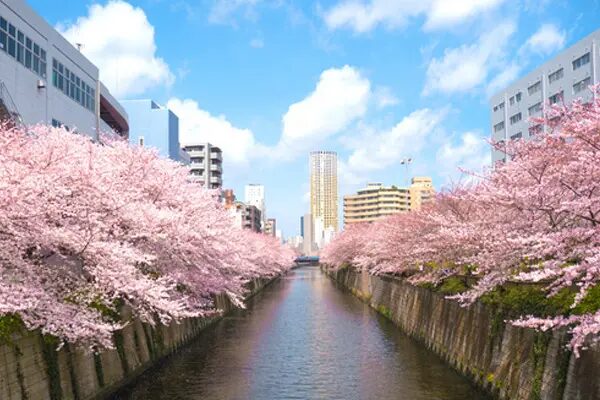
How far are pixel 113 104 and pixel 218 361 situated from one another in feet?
129

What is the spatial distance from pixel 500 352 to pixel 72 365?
1541 centimetres

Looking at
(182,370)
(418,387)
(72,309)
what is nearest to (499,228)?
(418,387)

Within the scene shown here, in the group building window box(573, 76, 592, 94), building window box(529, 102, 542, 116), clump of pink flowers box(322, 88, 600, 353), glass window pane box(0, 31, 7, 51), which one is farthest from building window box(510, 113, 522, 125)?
glass window pane box(0, 31, 7, 51)

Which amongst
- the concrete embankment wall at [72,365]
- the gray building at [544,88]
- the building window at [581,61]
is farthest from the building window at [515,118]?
the concrete embankment wall at [72,365]

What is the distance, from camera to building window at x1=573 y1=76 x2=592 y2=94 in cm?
7594

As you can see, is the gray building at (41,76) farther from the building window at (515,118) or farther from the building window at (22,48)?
the building window at (515,118)

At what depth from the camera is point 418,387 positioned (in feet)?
90.6

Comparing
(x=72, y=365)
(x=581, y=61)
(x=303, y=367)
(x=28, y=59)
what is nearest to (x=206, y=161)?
(x=581, y=61)

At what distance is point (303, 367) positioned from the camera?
32844 millimetres

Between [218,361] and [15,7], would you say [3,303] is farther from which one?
[15,7]

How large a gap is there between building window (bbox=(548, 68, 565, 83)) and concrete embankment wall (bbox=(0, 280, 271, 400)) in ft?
219

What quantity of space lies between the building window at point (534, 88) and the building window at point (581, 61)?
33.1 ft

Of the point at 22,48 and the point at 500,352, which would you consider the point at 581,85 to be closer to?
the point at 500,352

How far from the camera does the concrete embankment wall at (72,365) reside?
61.0 ft
